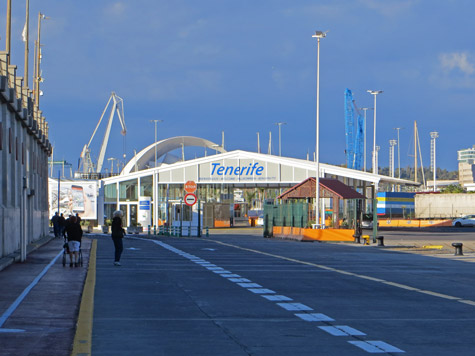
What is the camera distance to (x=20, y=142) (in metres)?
35.5

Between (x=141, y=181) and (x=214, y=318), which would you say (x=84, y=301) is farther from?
(x=141, y=181)

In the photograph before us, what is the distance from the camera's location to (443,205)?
102 metres

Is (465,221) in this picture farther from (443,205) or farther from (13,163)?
(13,163)

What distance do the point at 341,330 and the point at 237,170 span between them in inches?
3039

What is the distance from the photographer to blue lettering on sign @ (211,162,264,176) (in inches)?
3425

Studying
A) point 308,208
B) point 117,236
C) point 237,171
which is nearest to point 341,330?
point 117,236

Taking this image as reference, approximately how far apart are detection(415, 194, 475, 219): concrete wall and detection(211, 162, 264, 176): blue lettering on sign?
24777 mm

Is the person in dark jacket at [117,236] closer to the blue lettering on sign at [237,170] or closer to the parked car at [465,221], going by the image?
the blue lettering on sign at [237,170]

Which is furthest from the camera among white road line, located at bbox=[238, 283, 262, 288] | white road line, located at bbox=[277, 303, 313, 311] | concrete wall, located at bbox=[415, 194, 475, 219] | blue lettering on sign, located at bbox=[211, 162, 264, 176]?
concrete wall, located at bbox=[415, 194, 475, 219]

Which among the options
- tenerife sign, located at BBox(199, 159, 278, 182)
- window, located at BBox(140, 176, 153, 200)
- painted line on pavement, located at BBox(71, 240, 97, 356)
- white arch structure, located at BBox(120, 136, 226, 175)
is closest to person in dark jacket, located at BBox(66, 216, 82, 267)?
painted line on pavement, located at BBox(71, 240, 97, 356)

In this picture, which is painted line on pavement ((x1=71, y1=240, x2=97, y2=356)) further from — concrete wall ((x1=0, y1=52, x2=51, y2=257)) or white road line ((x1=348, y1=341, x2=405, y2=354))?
concrete wall ((x1=0, y1=52, x2=51, y2=257))

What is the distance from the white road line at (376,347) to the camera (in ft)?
29.3

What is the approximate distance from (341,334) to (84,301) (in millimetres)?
5354

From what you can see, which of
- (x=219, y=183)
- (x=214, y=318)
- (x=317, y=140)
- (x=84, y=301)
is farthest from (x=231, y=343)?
(x=219, y=183)
